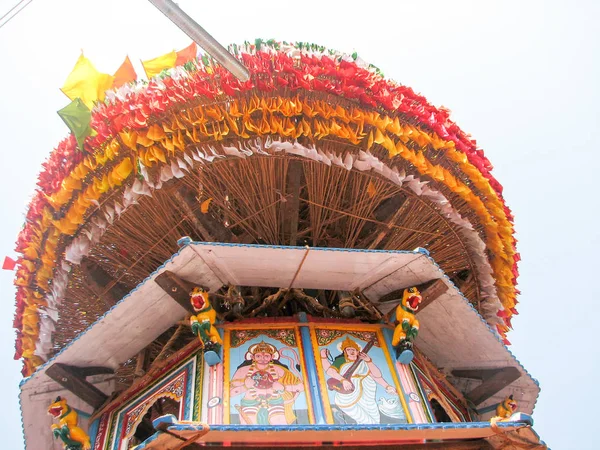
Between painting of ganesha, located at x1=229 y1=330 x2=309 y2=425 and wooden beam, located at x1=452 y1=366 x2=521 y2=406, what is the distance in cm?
250

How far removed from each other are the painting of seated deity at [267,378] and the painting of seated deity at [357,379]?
0.25m

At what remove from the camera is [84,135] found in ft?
26.9

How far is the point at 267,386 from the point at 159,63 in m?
4.46

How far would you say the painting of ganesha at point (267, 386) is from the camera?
22.7 ft

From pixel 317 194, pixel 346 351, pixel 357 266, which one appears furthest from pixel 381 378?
pixel 317 194

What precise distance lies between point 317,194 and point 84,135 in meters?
2.71

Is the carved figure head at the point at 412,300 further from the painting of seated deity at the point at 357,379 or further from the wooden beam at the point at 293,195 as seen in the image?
the wooden beam at the point at 293,195

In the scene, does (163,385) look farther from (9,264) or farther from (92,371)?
(9,264)

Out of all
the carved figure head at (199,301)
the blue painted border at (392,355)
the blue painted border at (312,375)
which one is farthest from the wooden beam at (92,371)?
the blue painted border at (392,355)

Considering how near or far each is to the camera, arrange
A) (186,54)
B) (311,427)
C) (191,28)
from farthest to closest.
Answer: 1. (186,54)
2. (311,427)
3. (191,28)

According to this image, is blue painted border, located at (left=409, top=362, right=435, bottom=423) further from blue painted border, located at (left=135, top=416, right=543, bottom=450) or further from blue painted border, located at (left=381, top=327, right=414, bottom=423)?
blue painted border, located at (left=135, top=416, right=543, bottom=450)

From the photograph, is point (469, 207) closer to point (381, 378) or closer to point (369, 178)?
point (369, 178)

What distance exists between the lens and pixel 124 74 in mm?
9000

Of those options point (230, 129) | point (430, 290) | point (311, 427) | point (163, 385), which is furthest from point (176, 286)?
point (430, 290)
